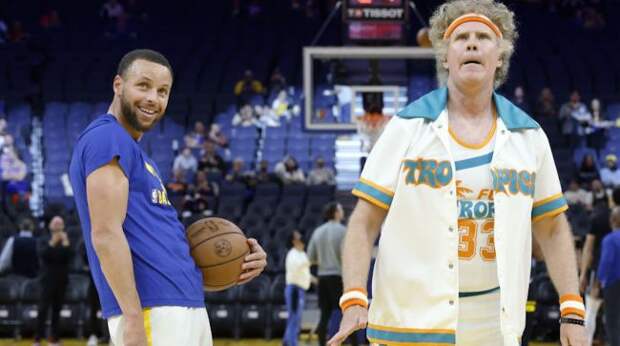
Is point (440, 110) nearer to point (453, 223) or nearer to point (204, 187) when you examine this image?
point (453, 223)

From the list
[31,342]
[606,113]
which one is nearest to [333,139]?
[606,113]

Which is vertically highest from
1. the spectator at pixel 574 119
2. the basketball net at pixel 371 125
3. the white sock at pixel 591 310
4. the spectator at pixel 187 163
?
the spectator at pixel 574 119

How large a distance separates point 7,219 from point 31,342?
11.1 feet

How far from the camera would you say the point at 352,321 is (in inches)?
133

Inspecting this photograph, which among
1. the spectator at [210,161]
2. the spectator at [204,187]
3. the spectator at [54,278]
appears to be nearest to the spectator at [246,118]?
the spectator at [210,161]

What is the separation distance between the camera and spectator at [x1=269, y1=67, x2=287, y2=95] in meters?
21.8

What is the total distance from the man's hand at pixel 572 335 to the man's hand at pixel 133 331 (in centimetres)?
132

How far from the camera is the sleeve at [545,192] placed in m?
3.70

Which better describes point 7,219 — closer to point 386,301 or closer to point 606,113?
point 606,113

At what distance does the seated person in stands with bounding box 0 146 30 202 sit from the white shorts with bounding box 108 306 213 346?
15.1 m

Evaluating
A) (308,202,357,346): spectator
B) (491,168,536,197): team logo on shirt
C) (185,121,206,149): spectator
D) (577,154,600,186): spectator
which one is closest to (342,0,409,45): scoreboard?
(308,202,357,346): spectator

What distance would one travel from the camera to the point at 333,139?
20281 millimetres

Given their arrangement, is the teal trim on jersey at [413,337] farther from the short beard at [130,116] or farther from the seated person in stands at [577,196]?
the seated person in stands at [577,196]

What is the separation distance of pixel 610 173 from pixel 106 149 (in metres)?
15.9
